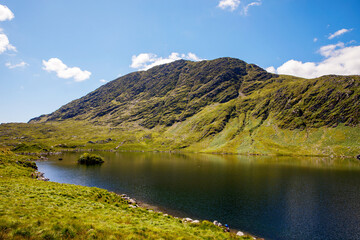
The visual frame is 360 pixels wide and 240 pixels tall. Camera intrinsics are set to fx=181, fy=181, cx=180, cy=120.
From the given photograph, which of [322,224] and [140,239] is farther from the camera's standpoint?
[322,224]

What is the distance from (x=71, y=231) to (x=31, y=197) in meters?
16.7

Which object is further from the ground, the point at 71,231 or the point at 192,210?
the point at 71,231

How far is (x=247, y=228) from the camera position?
122 feet

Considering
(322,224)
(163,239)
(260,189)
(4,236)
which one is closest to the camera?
(4,236)

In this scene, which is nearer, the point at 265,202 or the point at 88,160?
the point at 265,202

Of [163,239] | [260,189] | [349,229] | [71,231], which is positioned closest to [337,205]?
[349,229]

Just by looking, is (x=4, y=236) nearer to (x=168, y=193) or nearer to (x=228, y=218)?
(x=228, y=218)

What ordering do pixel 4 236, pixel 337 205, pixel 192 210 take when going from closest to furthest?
pixel 4 236, pixel 192 210, pixel 337 205

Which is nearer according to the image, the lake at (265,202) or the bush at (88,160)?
the lake at (265,202)

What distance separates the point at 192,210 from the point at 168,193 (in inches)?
619

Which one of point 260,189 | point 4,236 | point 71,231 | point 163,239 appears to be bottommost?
point 260,189

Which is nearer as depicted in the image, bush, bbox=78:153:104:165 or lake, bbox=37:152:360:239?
lake, bbox=37:152:360:239

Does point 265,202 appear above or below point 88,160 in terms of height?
above

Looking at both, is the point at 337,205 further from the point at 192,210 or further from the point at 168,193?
the point at 168,193
